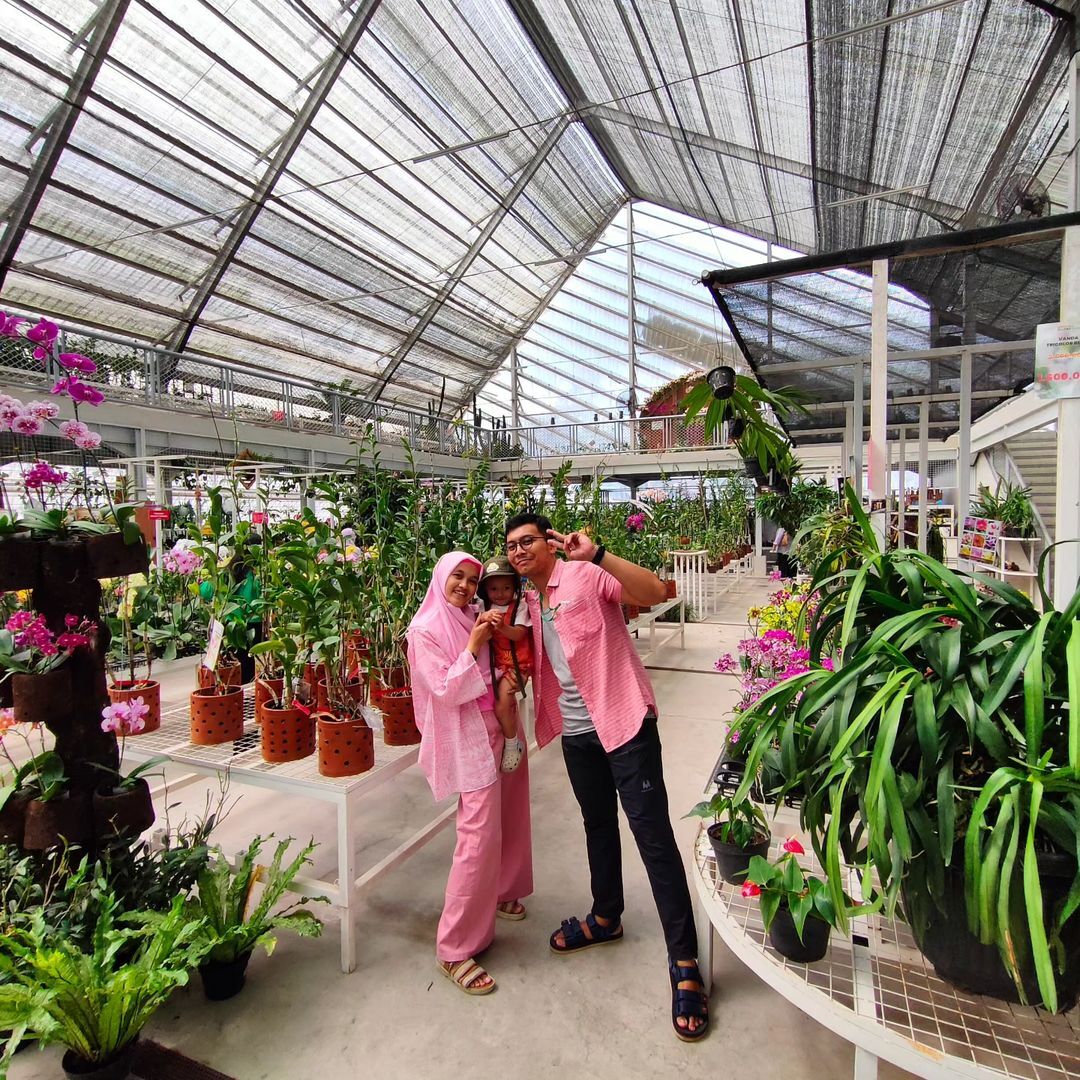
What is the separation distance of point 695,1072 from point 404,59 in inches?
531

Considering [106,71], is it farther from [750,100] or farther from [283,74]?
[750,100]

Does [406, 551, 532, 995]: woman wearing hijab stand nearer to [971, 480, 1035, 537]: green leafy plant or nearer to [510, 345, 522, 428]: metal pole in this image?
[971, 480, 1035, 537]: green leafy plant

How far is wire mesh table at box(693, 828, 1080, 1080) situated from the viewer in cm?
109

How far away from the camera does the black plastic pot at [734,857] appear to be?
1.60 m

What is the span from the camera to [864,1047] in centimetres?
117

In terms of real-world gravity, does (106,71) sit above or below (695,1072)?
above

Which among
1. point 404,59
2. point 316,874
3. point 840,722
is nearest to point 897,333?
point 840,722

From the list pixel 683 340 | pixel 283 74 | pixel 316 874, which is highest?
pixel 283 74

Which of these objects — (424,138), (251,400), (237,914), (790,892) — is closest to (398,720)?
(237,914)

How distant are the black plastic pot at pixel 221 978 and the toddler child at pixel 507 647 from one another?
908 mm

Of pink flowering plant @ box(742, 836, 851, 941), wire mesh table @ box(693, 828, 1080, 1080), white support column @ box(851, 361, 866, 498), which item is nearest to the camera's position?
wire mesh table @ box(693, 828, 1080, 1080)

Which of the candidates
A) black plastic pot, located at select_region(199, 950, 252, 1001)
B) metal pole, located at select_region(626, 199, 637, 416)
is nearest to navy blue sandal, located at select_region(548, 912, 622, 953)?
black plastic pot, located at select_region(199, 950, 252, 1001)

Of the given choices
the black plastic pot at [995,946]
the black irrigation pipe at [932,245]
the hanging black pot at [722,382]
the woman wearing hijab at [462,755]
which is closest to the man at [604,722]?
the woman wearing hijab at [462,755]

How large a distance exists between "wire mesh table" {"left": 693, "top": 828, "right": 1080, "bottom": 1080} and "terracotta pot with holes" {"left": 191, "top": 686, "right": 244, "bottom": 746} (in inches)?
69.1
